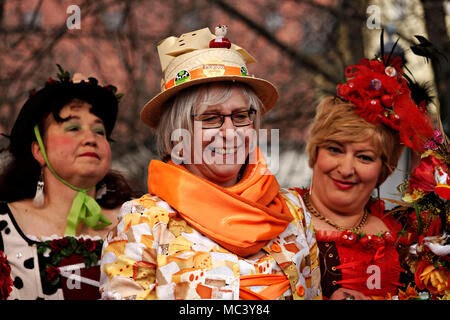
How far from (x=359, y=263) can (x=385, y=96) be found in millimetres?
1123

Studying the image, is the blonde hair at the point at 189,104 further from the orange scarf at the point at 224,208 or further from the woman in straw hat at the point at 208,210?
the orange scarf at the point at 224,208

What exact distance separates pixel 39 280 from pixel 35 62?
7.34ft

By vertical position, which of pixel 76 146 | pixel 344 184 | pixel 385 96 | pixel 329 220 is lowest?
pixel 329 220

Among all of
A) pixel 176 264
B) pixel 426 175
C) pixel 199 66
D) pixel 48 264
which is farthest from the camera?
pixel 48 264

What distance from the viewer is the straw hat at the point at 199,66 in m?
2.61

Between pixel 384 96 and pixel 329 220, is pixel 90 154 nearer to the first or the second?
pixel 329 220

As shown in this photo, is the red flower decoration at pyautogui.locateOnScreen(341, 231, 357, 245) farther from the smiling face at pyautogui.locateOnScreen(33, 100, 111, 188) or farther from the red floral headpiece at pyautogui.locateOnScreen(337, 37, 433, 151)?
the smiling face at pyautogui.locateOnScreen(33, 100, 111, 188)

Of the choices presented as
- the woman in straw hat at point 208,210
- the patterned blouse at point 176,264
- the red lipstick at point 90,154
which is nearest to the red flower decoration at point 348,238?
the woman in straw hat at point 208,210

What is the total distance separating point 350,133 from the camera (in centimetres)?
356

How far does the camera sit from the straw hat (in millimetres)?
2613

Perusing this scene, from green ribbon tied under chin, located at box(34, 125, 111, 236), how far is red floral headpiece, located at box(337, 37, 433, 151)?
1867mm

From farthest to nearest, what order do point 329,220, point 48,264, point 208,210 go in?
point 329,220
point 48,264
point 208,210

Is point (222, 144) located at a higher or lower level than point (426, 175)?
higher

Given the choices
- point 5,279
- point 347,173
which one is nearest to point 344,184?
point 347,173
